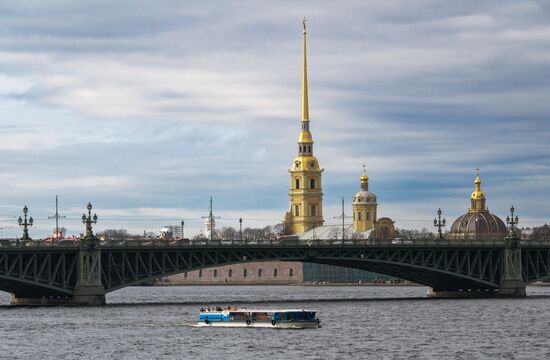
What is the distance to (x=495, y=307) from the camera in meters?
144

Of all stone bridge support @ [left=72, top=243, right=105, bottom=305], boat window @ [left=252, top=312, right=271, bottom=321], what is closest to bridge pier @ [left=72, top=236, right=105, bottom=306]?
stone bridge support @ [left=72, top=243, right=105, bottom=305]

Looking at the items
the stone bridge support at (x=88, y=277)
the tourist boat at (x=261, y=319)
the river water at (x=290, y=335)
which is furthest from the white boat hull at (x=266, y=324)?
the stone bridge support at (x=88, y=277)

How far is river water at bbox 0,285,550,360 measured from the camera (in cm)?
9600

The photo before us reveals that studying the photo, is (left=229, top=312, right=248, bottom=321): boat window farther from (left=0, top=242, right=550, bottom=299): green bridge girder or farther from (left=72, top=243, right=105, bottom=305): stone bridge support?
(left=72, top=243, right=105, bottom=305): stone bridge support

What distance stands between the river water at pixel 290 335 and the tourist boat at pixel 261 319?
5.98 feet

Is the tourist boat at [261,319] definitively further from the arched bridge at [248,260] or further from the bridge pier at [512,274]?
the bridge pier at [512,274]

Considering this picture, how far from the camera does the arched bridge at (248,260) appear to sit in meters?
138

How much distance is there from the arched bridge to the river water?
123 inches

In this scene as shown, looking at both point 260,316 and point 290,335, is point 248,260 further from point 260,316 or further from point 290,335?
point 290,335

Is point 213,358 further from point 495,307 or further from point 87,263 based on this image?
point 495,307

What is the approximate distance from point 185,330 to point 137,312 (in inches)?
931

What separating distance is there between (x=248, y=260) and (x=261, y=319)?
27256 millimetres

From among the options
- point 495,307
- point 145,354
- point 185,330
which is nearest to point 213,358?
point 145,354

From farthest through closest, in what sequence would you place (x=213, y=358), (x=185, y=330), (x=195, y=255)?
(x=195, y=255), (x=185, y=330), (x=213, y=358)
